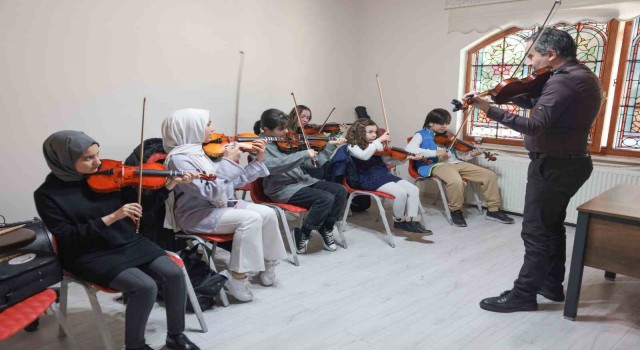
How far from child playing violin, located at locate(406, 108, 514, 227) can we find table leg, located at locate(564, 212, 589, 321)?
1524 mm

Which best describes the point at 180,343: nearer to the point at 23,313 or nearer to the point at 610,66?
the point at 23,313

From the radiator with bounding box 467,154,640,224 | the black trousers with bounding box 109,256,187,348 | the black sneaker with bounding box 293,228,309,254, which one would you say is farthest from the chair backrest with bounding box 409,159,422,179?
the black trousers with bounding box 109,256,187,348

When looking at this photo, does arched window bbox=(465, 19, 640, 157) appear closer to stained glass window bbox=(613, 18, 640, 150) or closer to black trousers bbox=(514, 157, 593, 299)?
stained glass window bbox=(613, 18, 640, 150)

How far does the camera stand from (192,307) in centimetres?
223

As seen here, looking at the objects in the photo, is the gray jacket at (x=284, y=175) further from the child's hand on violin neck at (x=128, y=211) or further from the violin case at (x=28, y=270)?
the violin case at (x=28, y=270)

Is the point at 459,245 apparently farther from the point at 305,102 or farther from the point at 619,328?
the point at 305,102

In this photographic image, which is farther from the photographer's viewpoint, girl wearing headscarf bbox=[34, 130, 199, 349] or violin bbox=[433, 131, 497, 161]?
violin bbox=[433, 131, 497, 161]

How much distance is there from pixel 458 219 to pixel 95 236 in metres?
2.83

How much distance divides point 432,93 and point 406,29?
0.70 metres

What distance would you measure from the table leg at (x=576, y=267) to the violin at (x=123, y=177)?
182cm

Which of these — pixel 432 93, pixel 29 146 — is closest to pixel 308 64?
pixel 432 93

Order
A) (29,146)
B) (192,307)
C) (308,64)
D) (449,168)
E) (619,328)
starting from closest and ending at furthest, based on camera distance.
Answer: (619,328) → (192,307) → (29,146) → (449,168) → (308,64)

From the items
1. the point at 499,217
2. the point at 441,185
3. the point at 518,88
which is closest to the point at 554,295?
the point at 518,88

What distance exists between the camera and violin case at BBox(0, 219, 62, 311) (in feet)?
4.83
